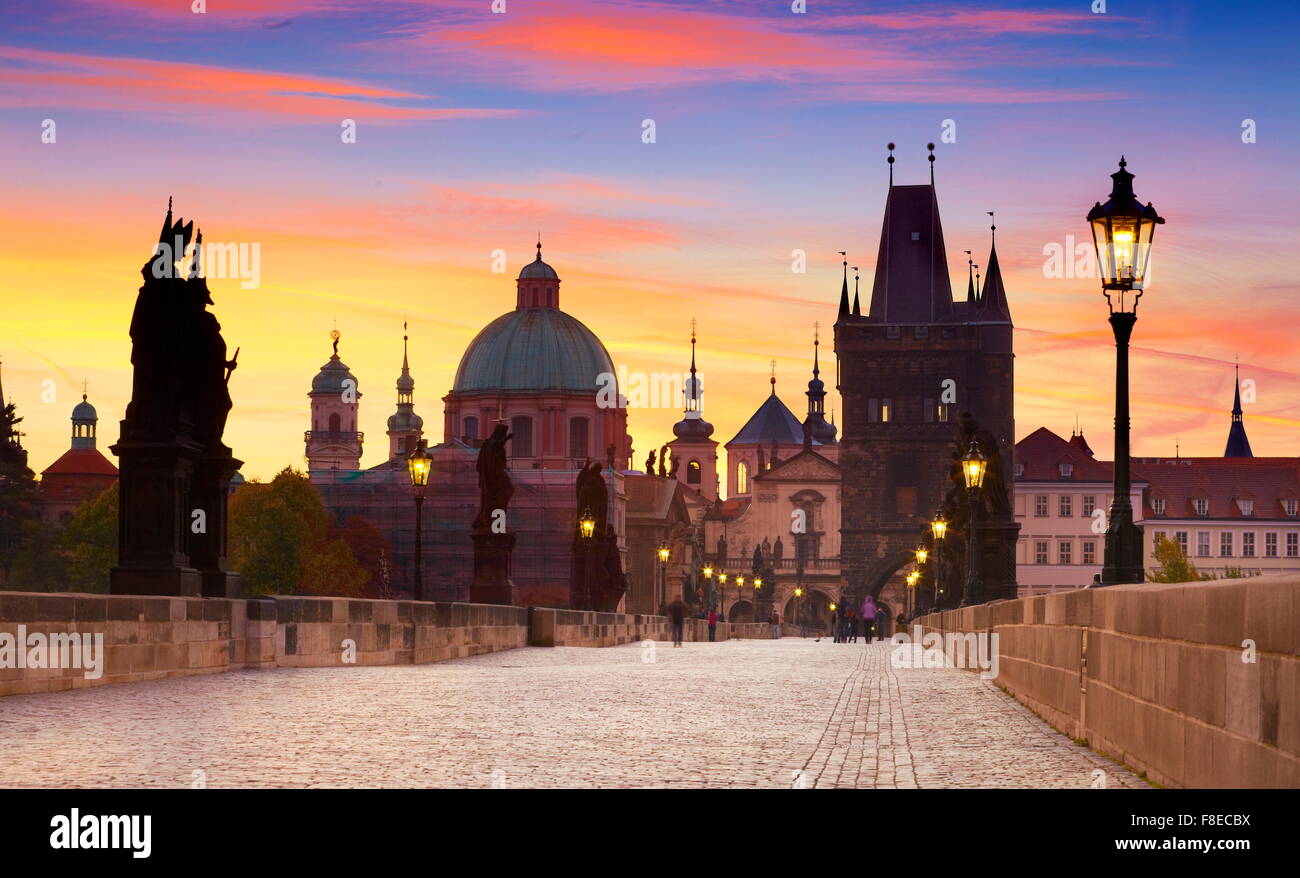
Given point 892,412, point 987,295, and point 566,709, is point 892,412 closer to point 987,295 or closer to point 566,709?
point 987,295

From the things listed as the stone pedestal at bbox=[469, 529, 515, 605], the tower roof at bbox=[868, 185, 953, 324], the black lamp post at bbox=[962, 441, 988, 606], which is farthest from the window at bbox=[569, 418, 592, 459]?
the black lamp post at bbox=[962, 441, 988, 606]

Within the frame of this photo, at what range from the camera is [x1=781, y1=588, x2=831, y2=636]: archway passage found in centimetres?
16412

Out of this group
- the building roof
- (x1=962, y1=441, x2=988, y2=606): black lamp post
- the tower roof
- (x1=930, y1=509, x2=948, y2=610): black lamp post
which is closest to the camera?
(x1=962, y1=441, x2=988, y2=606): black lamp post

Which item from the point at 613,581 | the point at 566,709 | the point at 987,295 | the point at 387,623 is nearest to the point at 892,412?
the point at 987,295

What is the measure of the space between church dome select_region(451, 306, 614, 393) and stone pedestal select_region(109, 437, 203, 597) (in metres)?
132

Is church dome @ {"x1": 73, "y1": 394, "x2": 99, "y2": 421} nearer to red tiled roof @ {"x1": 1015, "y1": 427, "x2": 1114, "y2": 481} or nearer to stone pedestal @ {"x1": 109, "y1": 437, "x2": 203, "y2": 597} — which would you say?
red tiled roof @ {"x1": 1015, "y1": 427, "x2": 1114, "y2": 481}

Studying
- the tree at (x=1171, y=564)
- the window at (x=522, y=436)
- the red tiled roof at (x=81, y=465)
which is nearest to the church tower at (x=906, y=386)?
the tree at (x=1171, y=564)

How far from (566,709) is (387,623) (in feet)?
31.8

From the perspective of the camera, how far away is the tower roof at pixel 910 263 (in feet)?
423

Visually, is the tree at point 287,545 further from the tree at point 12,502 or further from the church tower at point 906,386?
the church tower at point 906,386

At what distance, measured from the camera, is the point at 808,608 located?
544 feet

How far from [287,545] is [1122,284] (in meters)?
87.8

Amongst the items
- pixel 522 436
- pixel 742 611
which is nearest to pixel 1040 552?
pixel 522 436
